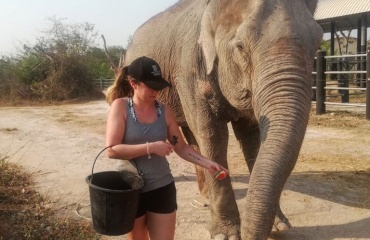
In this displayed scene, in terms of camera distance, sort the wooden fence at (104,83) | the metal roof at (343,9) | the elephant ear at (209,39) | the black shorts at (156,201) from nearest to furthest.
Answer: the black shorts at (156,201)
the elephant ear at (209,39)
the metal roof at (343,9)
the wooden fence at (104,83)

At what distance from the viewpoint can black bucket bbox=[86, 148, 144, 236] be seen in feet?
8.82

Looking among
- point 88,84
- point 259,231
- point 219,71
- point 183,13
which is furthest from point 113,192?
point 88,84

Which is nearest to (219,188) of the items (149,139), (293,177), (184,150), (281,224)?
(281,224)

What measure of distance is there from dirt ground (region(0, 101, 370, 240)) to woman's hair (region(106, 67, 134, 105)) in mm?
1835

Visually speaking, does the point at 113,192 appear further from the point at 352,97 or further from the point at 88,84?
the point at 88,84

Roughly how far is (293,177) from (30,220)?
357 centimetres

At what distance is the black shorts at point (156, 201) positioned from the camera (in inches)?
118

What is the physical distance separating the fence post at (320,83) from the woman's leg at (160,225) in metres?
10.4

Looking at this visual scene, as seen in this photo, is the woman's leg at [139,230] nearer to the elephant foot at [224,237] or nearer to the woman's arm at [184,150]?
the woman's arm at [184,150]

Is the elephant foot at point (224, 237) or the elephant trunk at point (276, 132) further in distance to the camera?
the elephant foot at point (224, 237)

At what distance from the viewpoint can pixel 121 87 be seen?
3135 mm

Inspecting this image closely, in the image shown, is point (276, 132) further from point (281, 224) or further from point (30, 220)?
point (30, 220)

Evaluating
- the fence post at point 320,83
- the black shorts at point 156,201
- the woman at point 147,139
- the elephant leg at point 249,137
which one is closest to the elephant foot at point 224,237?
the elephant leg at point 249,137

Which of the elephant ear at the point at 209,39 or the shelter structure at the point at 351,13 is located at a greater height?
the shelter structure at the point at 351,13
